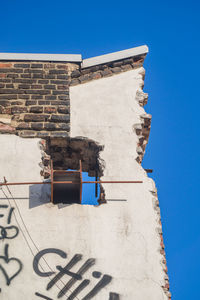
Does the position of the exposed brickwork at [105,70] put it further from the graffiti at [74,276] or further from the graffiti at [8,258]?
the graffiti at [74,276]

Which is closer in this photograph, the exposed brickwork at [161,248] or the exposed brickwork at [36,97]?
the exposed brickwork at [161,248]

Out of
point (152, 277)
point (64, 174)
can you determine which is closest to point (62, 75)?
point (64, 174)

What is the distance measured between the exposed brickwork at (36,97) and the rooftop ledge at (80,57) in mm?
86

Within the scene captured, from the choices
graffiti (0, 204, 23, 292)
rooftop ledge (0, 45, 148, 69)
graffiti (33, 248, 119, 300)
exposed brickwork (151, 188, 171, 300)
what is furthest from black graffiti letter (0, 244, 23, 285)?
rooftop ledge (0, 45, 148, 69)

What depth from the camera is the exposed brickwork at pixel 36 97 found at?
17.9 feet

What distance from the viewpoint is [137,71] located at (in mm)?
6199

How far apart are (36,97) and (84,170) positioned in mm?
1316

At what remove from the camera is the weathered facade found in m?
4.18

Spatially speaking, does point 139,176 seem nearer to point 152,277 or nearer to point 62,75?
point 152,277

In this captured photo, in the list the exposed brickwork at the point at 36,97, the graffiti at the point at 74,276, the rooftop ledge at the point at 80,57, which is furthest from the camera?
the rooftop ledge at the point at 80,57

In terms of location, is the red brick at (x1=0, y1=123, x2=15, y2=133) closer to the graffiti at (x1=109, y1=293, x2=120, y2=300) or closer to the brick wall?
the brick wall

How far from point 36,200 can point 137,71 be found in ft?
9.04

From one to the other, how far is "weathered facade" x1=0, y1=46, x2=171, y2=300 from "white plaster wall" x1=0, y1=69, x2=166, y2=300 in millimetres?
11

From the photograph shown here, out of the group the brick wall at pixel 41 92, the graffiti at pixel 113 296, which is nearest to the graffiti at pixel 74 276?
the graffiti at pixel 113 296
